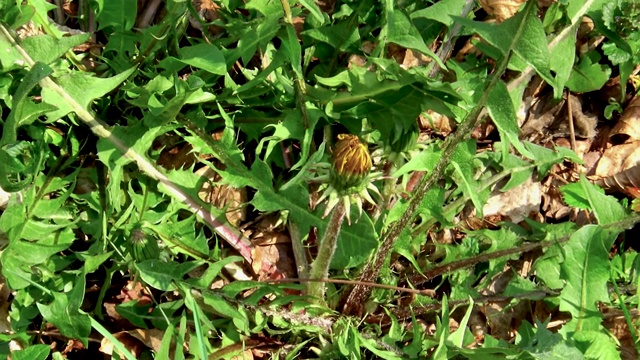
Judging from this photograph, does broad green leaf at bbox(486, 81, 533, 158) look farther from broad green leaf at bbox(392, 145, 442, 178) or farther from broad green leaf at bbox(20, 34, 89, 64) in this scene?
broad green leaf at bbox(20, 34, 89, 64)

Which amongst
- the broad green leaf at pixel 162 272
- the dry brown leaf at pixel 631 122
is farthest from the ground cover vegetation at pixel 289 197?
the dry brown leaf at pixel 631 122

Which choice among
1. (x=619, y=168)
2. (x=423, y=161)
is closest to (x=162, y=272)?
(x=423, y=161)

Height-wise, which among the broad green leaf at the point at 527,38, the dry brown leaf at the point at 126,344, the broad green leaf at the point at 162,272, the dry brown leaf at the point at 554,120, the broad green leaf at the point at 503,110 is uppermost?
the broad green leaf at the point at 527,38

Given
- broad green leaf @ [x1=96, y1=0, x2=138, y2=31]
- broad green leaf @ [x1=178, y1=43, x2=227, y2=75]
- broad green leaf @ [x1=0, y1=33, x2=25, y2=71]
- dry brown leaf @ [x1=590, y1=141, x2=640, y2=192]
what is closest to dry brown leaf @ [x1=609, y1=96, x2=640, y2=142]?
dry brown leaf @ [x1=590, y1=141, x2=640, y2=192]

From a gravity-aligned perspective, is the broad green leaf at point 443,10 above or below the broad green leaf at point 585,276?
above

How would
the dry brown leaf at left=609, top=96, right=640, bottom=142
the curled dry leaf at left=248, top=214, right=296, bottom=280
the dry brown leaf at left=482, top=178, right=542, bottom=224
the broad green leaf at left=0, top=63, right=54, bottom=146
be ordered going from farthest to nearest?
the dry brown leaf at left=609, top=96, right=640, bottom=142 → the dry brown leaf at left=482, top=178, right=542, bottom=224 → the curled dry leaf at left=248, top=214, right=296, bottom=280 → the broad green leaf at left=0, top=63, right=54, bottom=146

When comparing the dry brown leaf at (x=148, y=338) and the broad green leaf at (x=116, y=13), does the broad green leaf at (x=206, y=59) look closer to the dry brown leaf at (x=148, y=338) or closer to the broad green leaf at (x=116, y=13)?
the broad green leaf at (x=116, y=13)

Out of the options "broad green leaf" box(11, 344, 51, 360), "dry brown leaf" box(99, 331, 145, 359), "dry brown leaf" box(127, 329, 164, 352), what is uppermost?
"broad green leaf" box(11, 344, 51, 360)
